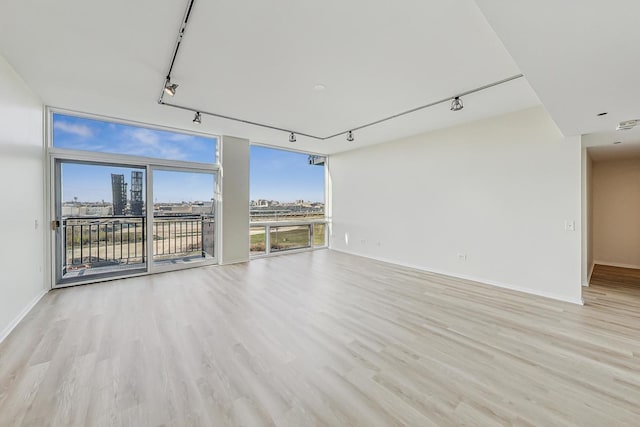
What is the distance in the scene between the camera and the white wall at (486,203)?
3.54m

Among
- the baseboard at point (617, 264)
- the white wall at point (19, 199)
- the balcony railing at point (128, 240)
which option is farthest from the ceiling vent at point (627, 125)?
the white wall at point (19, 199)

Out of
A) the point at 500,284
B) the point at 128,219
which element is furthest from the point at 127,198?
the point at 500,284

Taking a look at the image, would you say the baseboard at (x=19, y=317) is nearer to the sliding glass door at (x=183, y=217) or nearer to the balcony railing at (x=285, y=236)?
the sliding glass door at (x=183, y=217)

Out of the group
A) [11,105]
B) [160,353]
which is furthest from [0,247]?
[160,353]

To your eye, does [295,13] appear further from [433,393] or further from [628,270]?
[628,270]

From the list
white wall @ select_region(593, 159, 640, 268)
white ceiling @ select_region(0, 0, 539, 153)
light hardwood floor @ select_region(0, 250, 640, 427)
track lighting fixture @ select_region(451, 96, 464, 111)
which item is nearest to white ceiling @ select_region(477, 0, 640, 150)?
white ceiling @ select_region(0, 0, 539, 153)

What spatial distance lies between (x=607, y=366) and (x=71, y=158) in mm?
6979

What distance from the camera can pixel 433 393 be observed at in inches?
70.8

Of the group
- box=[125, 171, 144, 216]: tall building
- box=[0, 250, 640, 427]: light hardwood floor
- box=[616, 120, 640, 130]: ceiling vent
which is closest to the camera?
box=[0, 250, 640, 427]: light hardwood floor

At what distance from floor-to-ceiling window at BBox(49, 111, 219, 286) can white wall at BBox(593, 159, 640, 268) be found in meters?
8.73

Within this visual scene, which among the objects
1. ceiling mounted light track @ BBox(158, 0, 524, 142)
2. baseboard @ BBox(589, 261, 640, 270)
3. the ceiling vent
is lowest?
baseboard @ BBox(589, 261, 640, 270)

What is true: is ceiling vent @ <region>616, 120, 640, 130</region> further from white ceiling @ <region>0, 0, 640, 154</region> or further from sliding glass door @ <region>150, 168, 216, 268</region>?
sliding glass door @ <region>150, 168, 216, 268</region>

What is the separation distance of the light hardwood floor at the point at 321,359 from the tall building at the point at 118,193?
147 cm

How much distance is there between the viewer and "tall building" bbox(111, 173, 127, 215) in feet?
15.0
